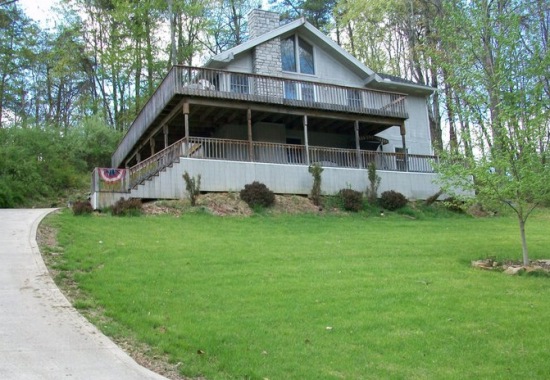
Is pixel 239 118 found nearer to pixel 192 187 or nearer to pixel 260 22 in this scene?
pixel 260 22

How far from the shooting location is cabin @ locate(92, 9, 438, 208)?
19359 millimetres

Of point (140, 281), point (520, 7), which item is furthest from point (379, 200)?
point (140, 281)

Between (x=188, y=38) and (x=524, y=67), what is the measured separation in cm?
3009

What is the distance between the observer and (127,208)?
55.3 feet

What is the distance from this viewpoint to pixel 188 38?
4166cm

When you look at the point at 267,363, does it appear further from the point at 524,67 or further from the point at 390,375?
the point at 524,67

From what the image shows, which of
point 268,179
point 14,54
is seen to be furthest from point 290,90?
point 14,54

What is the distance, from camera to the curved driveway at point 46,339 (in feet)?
17.5

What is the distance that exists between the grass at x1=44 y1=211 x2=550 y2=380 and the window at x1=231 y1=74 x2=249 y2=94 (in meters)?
8.58

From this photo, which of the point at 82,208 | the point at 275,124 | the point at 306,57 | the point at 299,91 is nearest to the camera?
the point at 82,208

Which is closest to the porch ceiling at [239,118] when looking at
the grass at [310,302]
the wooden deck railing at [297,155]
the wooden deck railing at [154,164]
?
the wooden deck railing at [297,155]

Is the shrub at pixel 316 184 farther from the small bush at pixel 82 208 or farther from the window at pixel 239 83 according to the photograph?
the small bush at pixel 82 208

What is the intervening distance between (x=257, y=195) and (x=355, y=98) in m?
8.37

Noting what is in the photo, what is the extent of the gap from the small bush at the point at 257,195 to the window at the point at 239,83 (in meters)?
4.54
